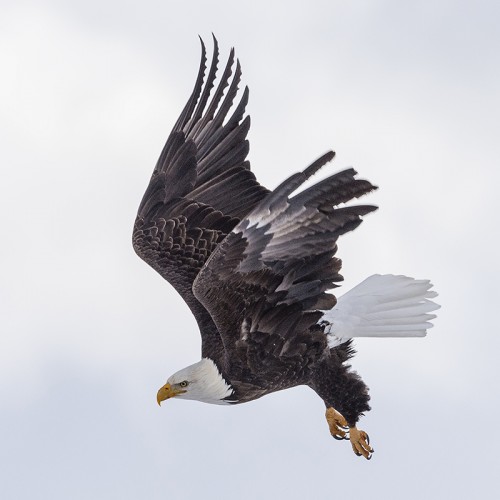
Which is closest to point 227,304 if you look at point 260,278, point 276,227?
point 260,278

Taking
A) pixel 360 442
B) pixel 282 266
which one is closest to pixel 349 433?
pixel 360 442

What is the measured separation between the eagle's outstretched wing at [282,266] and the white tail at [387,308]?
68cm

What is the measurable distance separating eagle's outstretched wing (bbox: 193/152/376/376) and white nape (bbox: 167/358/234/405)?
35 cm

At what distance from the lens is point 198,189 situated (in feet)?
39.7

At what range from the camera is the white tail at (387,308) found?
11227 mm

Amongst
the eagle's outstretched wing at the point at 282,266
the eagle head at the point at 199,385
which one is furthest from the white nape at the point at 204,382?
the eagle's outstretched wing at the point at 282,266

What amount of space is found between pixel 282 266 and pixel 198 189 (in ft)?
8.56

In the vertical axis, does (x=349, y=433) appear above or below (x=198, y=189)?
below

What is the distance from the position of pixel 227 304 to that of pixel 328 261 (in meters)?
0.86

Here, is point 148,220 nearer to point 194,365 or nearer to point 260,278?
point 194,365

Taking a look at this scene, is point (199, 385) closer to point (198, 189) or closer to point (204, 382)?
point (204, 382)

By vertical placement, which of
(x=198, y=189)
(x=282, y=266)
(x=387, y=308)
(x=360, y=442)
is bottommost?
(x=360, y=442)

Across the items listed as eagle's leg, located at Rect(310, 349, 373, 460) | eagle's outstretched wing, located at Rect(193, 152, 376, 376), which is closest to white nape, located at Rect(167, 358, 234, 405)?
eagle's outstretched wing, located at Rect(193, 152, 376, 376)

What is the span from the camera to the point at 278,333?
409 inches
